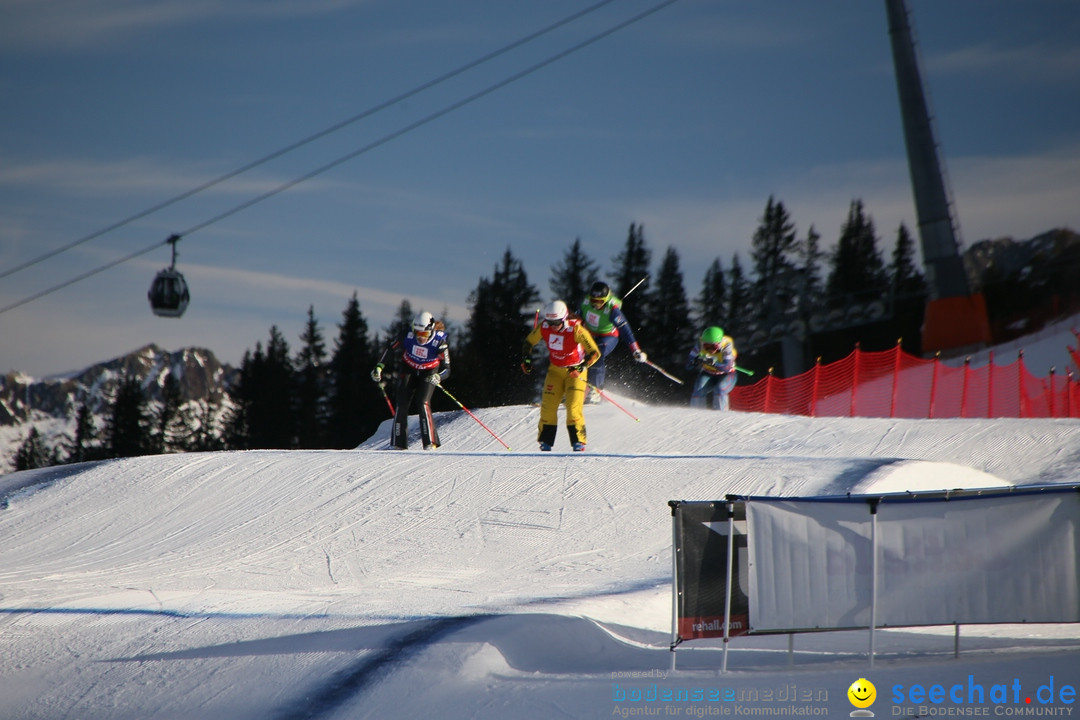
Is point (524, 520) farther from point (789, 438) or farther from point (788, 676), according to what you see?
point (789, 438)

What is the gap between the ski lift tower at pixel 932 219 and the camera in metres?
27.6

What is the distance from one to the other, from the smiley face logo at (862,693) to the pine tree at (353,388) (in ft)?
156

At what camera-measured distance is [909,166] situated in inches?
1113

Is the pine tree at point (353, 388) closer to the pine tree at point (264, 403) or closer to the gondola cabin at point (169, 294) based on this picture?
the pine tree at point (264, 403)

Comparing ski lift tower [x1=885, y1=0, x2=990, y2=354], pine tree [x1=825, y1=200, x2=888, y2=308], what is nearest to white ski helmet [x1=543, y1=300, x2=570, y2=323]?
ski lift tower [x1=885, y1=0, x2=990, y2=354]

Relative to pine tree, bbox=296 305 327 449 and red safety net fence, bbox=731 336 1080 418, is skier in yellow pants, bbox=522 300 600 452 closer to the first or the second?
red safety net fence, bbox=731 336 1080 418

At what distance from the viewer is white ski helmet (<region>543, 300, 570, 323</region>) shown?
463 inches

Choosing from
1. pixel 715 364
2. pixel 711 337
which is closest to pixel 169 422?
pixel 715 364

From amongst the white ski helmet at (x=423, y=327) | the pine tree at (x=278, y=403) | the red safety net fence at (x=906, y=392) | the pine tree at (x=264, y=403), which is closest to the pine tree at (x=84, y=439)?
the pine tree at (x=264, y=403)

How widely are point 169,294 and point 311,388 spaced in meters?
48.0

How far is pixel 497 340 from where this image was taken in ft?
200

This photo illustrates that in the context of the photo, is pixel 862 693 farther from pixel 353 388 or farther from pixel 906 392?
pixel 353 388

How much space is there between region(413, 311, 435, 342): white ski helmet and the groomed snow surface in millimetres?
1575

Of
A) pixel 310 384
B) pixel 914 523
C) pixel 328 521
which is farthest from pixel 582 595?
pixel 310 384
